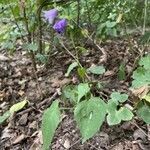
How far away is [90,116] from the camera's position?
1.36 meters

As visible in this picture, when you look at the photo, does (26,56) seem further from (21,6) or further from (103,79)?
(103,79)

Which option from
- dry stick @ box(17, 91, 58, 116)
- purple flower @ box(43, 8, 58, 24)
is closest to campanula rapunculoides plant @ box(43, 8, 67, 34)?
purple flower @ box(43, 8, 58, 24)

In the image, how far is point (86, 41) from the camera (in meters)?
2.50

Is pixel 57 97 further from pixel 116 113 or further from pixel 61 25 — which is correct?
pixel 116 113

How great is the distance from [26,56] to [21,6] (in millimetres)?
571

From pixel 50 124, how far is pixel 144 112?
0.32 m

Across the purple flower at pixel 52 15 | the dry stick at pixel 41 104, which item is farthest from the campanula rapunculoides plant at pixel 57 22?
the dry stick at pixel 41 104

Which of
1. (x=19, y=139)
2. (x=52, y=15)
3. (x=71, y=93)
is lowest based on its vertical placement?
(x=19, y=139)

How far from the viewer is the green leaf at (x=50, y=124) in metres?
1.40

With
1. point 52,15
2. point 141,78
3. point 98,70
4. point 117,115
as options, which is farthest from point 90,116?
point 52,15

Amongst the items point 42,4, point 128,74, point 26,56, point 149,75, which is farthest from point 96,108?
point 26,56

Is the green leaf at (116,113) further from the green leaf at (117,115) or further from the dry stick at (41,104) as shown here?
the dry stick at (41,104)

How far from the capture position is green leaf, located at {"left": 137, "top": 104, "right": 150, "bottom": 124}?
144 cm

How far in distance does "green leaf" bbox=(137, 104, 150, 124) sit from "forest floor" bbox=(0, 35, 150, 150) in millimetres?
134
